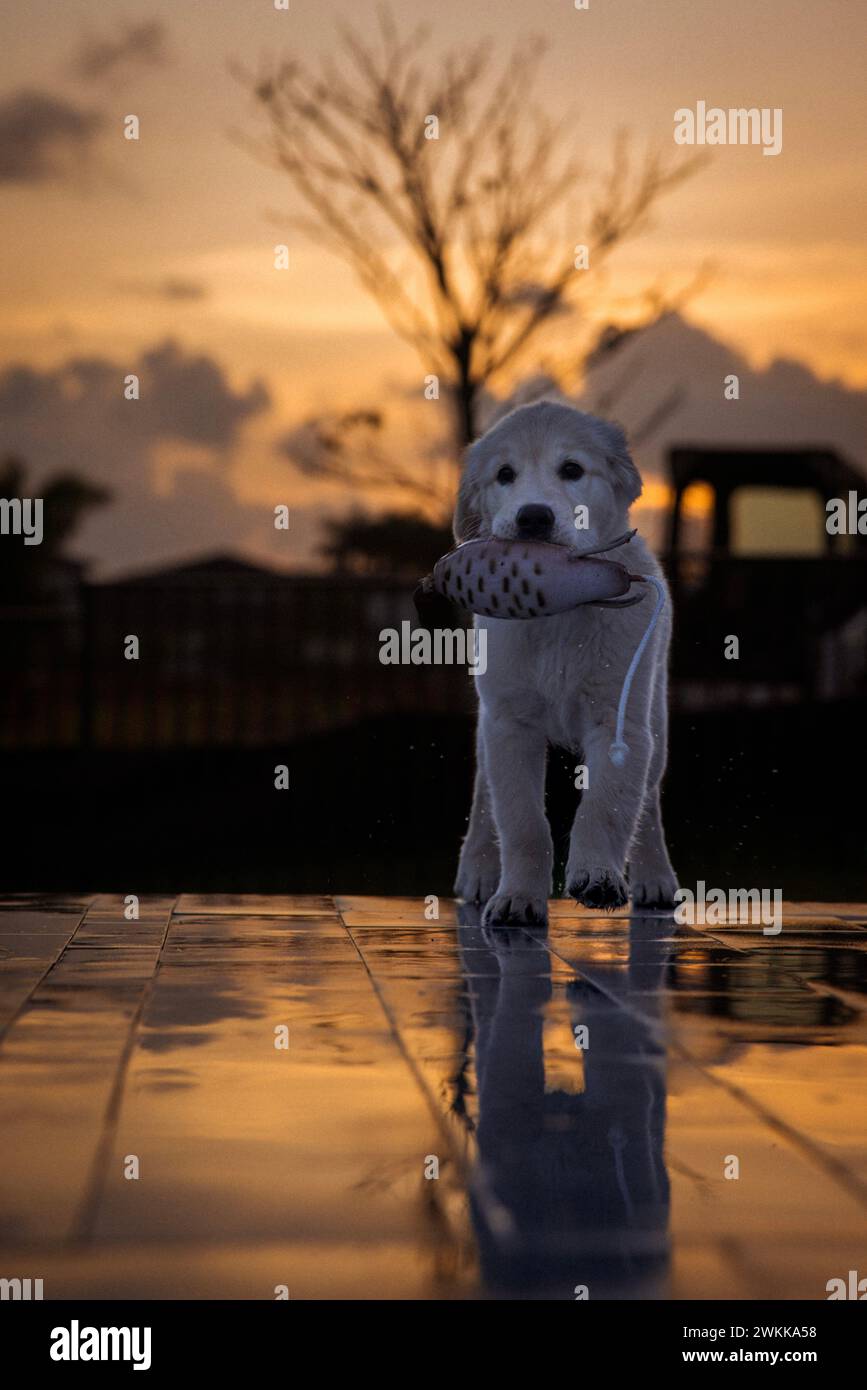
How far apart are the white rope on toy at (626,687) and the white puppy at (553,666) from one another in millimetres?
36

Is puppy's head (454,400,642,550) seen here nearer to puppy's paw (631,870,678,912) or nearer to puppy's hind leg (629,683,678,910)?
puppy's hind leg (629,683,678,910)

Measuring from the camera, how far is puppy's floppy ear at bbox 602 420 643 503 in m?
6.59

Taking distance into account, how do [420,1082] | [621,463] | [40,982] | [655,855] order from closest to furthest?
[420,1082] → [40,982] → [621,463] → [655,855]

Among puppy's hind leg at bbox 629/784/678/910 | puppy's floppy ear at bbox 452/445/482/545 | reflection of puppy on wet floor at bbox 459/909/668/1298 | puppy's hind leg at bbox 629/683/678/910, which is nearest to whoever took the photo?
reflection of puppy on wet floor at bbox 459/909/668/1298

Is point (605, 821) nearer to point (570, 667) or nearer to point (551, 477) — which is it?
point (570, 667)

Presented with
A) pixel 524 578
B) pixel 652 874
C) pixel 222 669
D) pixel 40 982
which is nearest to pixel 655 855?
pixel 652 874

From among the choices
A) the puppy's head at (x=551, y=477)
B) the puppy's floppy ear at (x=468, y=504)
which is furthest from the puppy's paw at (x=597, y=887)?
the puppy's floppy ear at (x=468, y=504)

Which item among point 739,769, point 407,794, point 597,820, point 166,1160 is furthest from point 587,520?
point 739,769

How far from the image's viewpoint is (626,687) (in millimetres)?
6504

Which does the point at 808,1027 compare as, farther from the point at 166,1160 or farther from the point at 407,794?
the point at 407,794

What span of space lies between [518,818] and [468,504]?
117 cm

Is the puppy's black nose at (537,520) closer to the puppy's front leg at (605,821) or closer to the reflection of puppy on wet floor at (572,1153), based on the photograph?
the puppy's front leg at (605,821)

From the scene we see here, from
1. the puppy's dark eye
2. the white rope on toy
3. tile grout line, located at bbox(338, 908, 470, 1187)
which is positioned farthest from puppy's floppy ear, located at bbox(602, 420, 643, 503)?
tile grout line, located at bbox(338, 908, 470, 1187)

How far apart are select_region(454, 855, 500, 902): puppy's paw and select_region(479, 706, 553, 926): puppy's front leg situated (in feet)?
2.82
